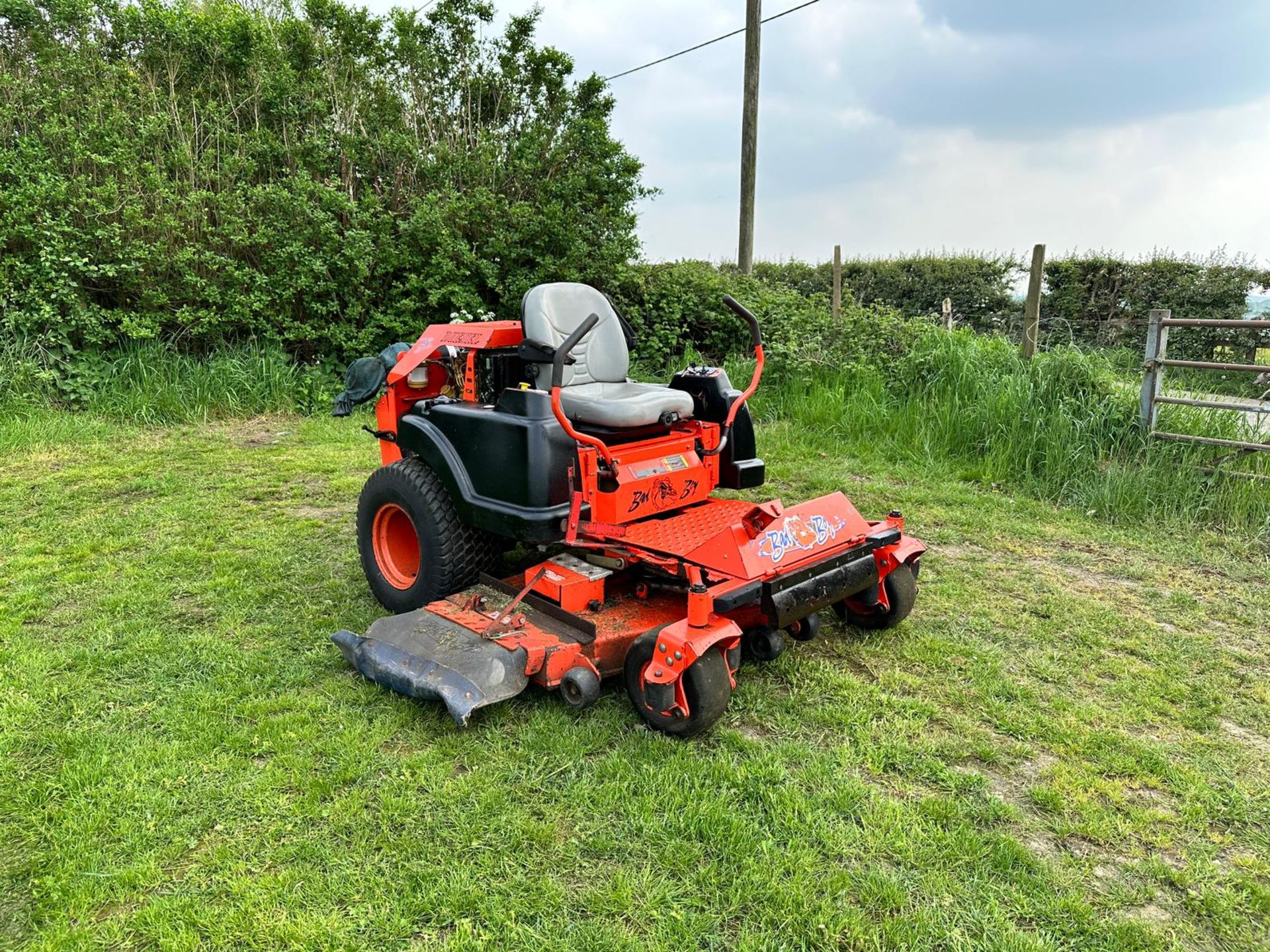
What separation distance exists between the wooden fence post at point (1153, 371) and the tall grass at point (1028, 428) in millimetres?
83

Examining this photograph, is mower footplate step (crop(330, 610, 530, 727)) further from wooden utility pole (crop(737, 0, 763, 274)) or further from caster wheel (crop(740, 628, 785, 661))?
wooden utility pole (crop(737, 0, 763, 274))

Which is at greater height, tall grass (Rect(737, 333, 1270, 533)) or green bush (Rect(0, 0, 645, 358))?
green bush (Rect(0, 0, 645, 358))

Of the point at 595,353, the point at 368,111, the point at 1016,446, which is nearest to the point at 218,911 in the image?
the point at 595,353

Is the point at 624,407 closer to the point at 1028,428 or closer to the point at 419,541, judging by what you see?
the point at 419,541

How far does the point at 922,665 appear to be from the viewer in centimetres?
346

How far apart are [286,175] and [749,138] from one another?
5.54 metres

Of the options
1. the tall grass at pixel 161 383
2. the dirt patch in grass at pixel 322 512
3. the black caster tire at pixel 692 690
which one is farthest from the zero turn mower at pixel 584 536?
the tall grass at pixel 161 383

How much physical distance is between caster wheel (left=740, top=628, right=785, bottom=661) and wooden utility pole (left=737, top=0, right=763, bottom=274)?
8.42 meters

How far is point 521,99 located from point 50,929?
28.9ft

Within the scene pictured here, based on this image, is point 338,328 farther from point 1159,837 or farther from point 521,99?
point 1159,837

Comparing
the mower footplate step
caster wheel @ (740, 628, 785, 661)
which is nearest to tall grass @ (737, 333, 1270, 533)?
caster wheel @ (740, 628, 785, 661)

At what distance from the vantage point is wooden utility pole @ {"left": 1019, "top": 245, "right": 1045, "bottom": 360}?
6.99 m

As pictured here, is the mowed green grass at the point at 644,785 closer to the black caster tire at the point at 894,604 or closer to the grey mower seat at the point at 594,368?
the black caster tire at the point at 894,604

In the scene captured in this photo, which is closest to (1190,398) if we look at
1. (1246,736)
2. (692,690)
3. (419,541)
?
(1246,736)
